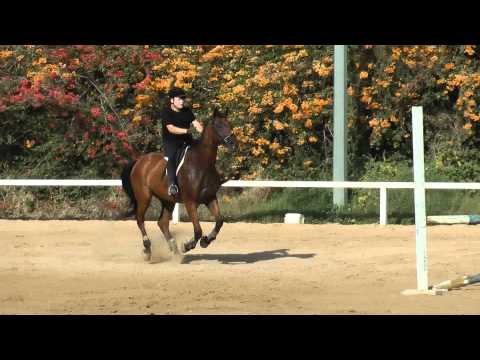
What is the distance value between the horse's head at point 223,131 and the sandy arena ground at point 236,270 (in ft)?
6.49

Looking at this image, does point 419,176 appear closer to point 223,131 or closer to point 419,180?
point 419,180

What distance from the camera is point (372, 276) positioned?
14.8 m

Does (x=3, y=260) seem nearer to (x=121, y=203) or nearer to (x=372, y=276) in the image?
(x=372, y=276)

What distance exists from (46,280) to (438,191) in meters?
12.9

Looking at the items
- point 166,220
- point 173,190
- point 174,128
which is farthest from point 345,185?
point 174,128

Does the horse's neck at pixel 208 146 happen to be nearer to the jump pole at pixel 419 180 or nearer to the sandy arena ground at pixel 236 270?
the sandy arena ground at pixel 236 270

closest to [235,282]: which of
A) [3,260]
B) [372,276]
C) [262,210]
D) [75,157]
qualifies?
[372,276]

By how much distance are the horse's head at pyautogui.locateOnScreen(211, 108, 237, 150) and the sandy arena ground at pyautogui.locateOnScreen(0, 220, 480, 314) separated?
198cm

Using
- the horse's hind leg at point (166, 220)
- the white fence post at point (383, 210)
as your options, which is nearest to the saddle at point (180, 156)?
the horse's hind leg at point (166, 220)

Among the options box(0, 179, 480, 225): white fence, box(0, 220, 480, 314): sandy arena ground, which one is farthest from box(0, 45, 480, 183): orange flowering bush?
box(0, 220, 480, 314): sandy arena ground

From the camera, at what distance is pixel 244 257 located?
17250 mm

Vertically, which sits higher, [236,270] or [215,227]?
[215,227]

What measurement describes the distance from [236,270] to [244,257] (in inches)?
71.9

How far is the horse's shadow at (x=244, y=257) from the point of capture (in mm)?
16766
